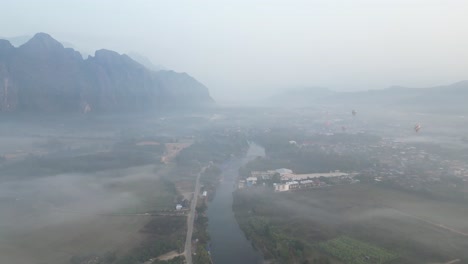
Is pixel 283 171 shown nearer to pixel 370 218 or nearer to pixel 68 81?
pixel 370 218

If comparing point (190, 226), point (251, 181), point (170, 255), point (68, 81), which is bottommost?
point (170, 255)

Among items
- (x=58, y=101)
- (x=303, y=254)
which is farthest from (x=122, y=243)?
(x=58, y=101)

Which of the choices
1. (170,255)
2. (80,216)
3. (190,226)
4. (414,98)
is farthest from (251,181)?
(414,98)

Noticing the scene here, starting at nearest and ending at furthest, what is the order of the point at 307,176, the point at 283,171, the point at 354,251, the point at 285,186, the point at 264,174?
the point at 354,251, the point at 285,186, the point at 307,176, the point at 264,174, the point at 283,171

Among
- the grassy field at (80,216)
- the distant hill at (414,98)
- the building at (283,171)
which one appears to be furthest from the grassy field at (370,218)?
the distant hill at (414,98)

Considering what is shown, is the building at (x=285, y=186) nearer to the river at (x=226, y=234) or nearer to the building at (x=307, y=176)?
the building at (x=307, y=176)

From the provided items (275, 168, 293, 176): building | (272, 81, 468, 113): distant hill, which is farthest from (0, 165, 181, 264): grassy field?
(272, 81, 468, 113): distant hill
